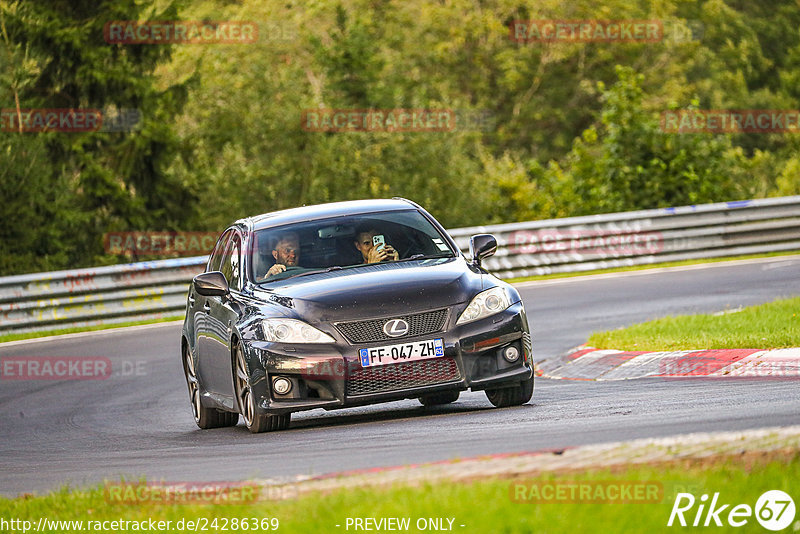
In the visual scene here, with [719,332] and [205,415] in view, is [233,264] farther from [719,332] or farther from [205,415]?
[719,332]

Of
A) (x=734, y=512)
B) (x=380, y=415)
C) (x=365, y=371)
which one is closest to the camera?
(x=734, y=512)

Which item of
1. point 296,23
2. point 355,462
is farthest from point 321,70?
point 355,462

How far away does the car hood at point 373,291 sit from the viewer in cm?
949

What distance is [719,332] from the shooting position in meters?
13.0

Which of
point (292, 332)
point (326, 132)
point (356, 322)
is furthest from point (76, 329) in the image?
point (326, 132)

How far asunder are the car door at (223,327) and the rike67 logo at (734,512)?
5.55m

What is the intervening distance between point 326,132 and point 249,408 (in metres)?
29.5

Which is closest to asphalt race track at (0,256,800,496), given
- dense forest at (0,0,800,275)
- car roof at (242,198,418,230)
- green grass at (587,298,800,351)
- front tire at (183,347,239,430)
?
front tire at (183,347,239,430)

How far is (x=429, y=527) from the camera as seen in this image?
5270 millimetres

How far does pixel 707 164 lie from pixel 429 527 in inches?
1001

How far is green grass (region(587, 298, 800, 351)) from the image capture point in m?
12.1

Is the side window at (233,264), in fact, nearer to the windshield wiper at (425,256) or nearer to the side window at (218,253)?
the side window at (218,253)

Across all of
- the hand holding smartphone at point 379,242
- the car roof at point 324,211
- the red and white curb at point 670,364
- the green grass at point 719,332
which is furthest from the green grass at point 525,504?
the green grass at point 719,332

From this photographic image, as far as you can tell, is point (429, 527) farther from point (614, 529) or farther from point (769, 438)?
point (769, 438)
